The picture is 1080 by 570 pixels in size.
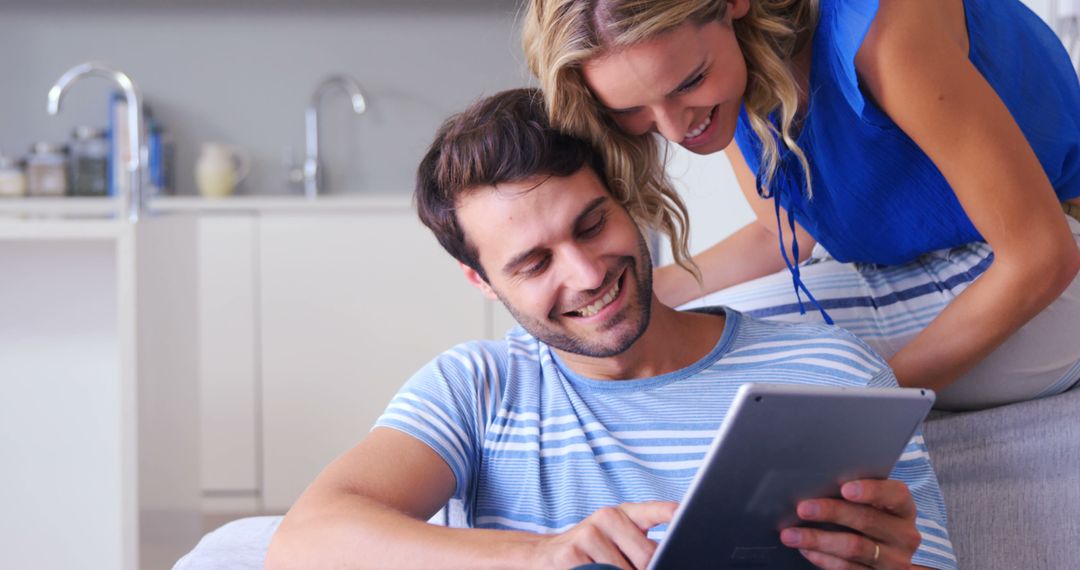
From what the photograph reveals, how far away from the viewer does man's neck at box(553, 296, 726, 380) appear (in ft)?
4.47

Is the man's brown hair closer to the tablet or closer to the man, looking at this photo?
the man

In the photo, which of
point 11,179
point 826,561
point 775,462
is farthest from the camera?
point 11,179

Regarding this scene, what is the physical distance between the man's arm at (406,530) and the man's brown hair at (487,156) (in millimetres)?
267

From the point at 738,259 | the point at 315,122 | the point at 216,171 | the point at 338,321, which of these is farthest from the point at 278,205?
the point at 738,259

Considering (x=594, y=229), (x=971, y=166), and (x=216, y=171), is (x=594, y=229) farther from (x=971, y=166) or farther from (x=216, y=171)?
(x=216, y=171)

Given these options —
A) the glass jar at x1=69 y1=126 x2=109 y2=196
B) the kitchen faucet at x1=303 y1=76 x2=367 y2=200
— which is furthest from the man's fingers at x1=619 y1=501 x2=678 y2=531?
the glass jar at x1=69 y1=126 x2=109 y2=196

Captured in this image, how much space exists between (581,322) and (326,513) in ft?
1.15

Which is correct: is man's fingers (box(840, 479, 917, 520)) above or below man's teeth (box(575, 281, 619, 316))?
below

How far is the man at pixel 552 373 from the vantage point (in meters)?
1.25

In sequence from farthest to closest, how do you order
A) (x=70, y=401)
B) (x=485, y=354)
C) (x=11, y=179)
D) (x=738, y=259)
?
(x=11, y=179) < (x=70, y=401) < (x=738, y=259) < (x=485, y=354)

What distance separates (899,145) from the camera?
4.64ft

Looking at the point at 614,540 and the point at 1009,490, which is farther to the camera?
the point at 1009,490

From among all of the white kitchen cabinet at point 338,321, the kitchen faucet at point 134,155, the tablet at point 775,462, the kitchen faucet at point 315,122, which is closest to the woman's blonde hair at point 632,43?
the tablet at point 775,462

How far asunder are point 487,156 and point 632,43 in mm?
206
